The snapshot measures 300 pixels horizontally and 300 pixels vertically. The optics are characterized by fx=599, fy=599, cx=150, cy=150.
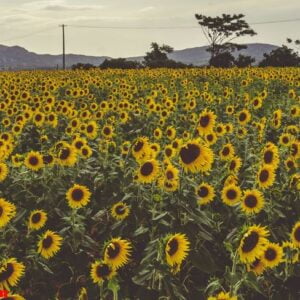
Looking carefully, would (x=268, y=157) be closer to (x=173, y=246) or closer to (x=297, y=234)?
(x=297, y=234)

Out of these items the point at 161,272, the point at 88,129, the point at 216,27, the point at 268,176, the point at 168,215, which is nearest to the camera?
the point at 161,272

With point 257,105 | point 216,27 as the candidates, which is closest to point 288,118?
point 257,105

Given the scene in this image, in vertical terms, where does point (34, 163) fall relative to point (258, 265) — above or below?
above

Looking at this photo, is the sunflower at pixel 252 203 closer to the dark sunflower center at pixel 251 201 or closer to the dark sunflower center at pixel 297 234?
the dark sunflower center at pixel 251 201

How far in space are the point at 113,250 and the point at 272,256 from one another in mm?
1009

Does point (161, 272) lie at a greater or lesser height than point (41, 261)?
greater

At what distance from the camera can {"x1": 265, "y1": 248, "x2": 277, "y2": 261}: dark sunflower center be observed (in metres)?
3.79

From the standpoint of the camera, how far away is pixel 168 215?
4715 mm

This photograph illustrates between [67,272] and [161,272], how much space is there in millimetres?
1652

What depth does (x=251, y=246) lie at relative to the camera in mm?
3547

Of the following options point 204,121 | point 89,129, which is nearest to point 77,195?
point 204,121

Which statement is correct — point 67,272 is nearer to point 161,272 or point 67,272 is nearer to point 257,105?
point 161,272

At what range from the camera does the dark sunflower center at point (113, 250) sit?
12.1 feet

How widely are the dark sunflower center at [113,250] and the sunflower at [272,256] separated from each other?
90 cm
